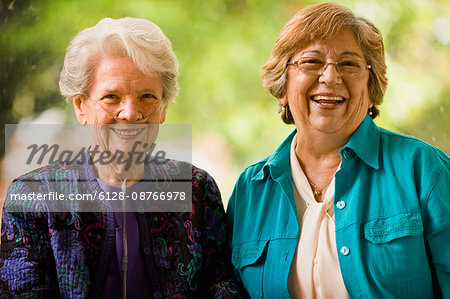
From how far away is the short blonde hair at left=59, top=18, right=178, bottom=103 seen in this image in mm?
1628

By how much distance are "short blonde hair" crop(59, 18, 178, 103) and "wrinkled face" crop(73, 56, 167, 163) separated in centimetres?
2

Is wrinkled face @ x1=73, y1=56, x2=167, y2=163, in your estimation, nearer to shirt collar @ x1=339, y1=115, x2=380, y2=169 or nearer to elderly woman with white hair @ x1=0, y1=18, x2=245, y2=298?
elderly woman with white hair @ x1=0, y1=18, x2=245, y2=298

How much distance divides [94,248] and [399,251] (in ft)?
3.18

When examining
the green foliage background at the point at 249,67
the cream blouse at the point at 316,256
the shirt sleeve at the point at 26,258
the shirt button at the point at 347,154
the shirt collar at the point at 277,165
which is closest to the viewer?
the shirt sleeve at the point at 26,258

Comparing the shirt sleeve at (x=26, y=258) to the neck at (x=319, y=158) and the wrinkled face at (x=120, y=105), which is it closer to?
the wrinkled face at (x=120, y=105)

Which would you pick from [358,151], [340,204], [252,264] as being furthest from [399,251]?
[252,264]

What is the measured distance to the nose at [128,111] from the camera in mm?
1624

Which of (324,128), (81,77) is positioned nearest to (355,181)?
(324,128)

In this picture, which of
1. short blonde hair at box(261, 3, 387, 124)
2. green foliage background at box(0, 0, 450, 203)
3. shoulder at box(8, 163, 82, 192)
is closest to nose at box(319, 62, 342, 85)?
short blonde hair at box(261, 3, 387, 124)

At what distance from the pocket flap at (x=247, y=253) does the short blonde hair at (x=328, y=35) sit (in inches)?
23.0

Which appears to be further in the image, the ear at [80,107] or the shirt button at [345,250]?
the ear at [80,107]

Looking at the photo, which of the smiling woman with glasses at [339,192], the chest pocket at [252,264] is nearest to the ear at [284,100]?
the smiling woman with glasses at [339,192]

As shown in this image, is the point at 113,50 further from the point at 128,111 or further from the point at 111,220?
the point at 111,220

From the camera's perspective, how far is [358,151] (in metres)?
1.68
